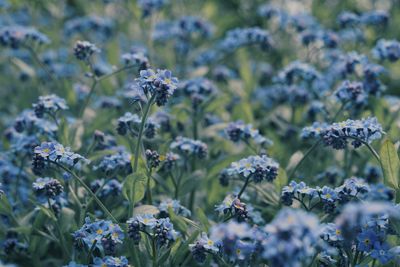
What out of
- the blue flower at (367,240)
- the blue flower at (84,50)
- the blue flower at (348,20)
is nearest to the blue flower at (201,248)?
the blue flower at (367,240)

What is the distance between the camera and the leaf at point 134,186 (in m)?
3.95

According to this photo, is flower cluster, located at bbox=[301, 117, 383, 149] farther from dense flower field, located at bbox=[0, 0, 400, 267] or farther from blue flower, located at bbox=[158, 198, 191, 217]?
blue flower, located at bbox=[158, 198, 191, 217]

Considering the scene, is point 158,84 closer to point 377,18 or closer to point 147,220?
point 147,220

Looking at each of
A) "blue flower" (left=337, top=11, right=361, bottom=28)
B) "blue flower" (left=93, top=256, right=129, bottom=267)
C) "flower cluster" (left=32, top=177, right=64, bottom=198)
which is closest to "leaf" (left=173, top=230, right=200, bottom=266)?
"blue flower" (left=93, top=256, right=129, bottom=267)

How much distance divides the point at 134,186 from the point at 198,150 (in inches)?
36.1

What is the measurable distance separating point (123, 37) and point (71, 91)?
252 centimetres

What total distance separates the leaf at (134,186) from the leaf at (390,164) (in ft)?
5.43

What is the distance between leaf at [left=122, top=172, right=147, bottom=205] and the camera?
3949 millimetres

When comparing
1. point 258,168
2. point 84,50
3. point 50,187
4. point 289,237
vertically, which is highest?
point 84,50

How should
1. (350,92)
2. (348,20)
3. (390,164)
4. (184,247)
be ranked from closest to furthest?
1. (184,247)
2. (390,164)
3. (350,92)
4. (348,20)

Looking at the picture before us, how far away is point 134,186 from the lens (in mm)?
4023

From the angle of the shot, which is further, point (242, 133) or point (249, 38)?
point (249, 38)

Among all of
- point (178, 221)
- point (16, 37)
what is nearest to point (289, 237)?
point (178, 221)

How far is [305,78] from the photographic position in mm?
5871
